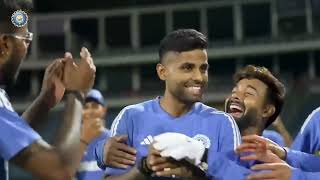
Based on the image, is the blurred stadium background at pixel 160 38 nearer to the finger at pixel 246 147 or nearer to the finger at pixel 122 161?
the finger at pixel 246 147

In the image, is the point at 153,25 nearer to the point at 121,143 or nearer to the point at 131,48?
the point at 131,48

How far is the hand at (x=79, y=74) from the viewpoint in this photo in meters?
2.49

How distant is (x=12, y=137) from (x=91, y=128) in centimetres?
325

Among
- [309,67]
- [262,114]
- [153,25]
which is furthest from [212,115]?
[153,25]

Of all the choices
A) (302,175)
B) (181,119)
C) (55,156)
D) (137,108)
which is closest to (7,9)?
(55,156)

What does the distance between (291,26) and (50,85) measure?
746 inches

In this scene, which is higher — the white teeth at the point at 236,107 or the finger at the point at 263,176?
the white teeth at the point at 236,107

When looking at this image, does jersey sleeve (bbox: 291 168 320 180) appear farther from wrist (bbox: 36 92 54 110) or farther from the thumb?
wrist (bbox: 36 92 54 110)

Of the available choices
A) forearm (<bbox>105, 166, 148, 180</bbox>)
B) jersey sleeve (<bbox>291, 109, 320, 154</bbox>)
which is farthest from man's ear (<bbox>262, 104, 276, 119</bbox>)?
forearm (<bbox>105, 166, 148, 180</bbox>)

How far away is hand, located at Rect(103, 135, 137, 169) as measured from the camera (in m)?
2.85

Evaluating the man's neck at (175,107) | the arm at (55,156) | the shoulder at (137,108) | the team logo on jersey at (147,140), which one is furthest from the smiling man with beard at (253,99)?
the arm at (55,156)

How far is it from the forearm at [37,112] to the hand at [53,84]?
2 centimetres

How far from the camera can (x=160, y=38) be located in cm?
2217

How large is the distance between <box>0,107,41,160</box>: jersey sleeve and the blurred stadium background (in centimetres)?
1693
